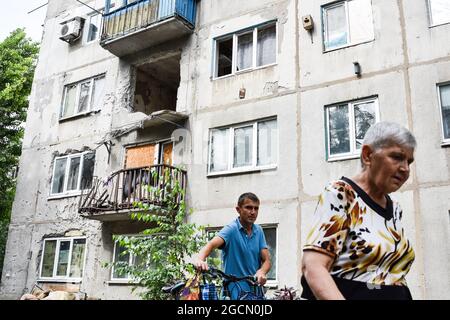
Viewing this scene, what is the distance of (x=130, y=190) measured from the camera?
38.6 feet

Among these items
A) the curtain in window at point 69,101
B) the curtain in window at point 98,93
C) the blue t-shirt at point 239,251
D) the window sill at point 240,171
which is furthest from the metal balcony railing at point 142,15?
the blue t-shirt at point 239,251

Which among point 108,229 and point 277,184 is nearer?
point 277,184

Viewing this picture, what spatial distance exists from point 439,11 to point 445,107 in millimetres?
2200

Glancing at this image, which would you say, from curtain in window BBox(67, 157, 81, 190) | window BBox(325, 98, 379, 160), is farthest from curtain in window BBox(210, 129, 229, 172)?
curtain in window BBox(67, 157, 81, 190)

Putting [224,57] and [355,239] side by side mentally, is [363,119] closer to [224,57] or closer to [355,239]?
[224,57]

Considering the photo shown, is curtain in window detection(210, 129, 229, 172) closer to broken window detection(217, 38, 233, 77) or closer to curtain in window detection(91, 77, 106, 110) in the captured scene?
broken window detection(217, 38, 233, 77)

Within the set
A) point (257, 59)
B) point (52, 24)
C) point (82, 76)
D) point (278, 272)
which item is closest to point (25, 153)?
point (82, 76)

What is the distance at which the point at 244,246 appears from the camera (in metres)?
3.96

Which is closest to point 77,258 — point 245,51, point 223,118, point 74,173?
point 74,173

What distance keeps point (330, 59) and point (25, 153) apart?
1140 cm

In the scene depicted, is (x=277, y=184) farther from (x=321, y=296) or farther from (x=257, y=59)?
(x=321, y=296)

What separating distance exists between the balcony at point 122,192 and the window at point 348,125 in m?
3.96

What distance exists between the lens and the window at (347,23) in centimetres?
1002

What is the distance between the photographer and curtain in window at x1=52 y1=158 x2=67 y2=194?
14438 millimetres
